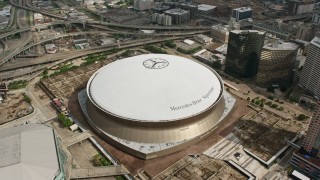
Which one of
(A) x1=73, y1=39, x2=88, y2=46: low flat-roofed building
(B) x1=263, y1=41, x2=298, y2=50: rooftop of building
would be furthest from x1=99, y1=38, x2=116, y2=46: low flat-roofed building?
(B) x1=263, y1=41, x2=298, y2=50: rooftop of building

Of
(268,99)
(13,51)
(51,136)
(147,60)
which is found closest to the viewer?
(51,136)

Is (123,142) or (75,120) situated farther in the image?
(75,120)

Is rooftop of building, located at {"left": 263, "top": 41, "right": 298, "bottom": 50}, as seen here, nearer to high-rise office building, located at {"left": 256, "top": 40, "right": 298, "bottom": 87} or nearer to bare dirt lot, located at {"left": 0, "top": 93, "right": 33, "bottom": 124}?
high-rise office building, located at {"left": 256, "top": 40, "right": 298, "bottom": 87}

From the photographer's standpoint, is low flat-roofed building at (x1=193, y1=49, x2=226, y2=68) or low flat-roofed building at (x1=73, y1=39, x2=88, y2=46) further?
low flat-roofed building at (x1=73, y1=39, x2=88, y2=46)

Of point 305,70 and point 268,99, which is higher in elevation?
point 305,70

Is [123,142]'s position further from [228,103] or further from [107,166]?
[228,103]

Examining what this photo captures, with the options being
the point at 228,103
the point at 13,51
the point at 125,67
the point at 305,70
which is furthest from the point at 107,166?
the point at 13,51

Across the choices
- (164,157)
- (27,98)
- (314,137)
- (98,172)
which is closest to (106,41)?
(27,98)

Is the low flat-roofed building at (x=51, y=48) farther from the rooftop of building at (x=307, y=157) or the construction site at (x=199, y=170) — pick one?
the rooftop of building at (x=307, y=157)
